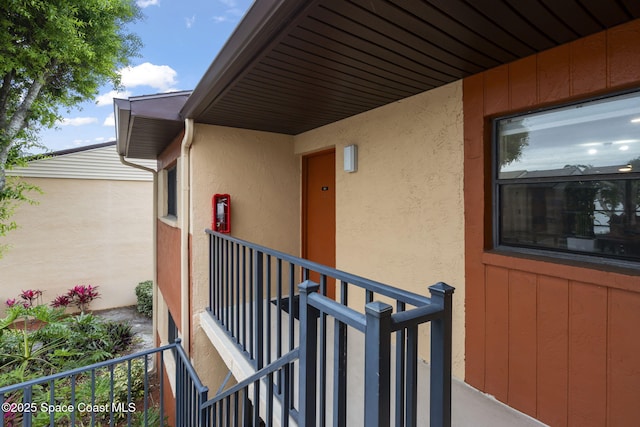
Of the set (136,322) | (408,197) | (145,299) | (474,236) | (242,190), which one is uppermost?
(242,190)

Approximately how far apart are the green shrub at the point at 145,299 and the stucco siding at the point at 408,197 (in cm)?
868

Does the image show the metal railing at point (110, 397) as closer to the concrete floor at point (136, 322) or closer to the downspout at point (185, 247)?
the downspout at point (185, 247)

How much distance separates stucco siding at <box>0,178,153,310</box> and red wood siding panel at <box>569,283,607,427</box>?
11.8 m

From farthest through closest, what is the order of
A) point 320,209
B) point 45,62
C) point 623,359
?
point 45,62
point 320,209
point 623,359

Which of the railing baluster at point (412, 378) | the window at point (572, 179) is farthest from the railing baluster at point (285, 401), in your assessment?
the window at point (572, 179)

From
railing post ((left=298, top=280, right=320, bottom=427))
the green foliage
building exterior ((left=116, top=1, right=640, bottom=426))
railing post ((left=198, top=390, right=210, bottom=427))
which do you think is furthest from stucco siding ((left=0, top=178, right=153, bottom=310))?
railing post ((left=298, top=280, right=320, bottom=427))

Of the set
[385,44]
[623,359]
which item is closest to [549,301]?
[623,359]

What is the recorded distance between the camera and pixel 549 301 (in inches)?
80.3

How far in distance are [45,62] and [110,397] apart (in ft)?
25.6

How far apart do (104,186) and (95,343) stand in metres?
5.33

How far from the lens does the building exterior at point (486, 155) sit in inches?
69.0

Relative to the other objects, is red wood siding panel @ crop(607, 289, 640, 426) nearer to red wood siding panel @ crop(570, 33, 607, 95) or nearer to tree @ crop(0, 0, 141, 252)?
red wood siding panel @ crop(570, 33, 607, 95)

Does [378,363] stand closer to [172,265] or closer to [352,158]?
[352,158]

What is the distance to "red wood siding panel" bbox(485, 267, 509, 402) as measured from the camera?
2.26 meters
